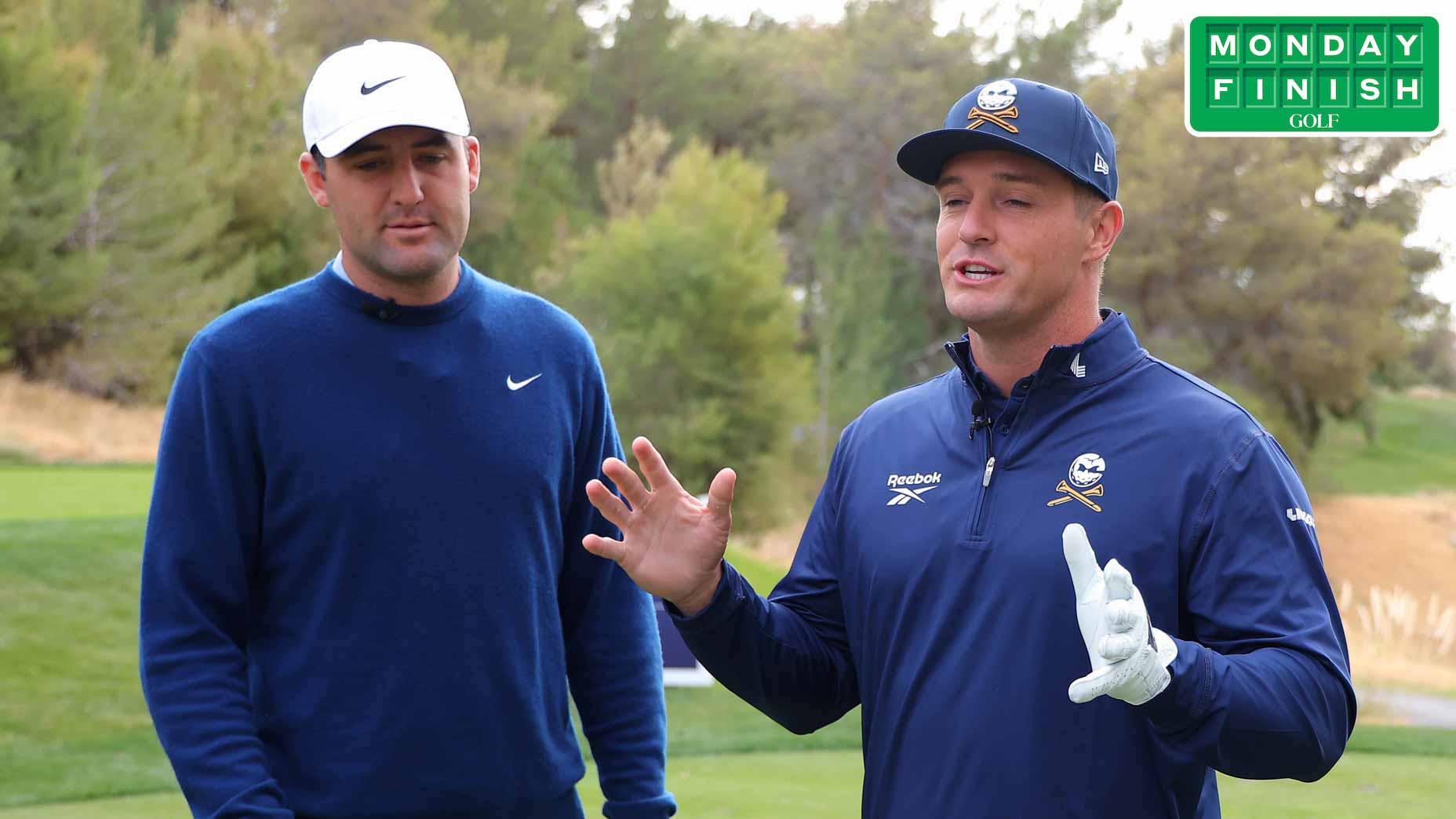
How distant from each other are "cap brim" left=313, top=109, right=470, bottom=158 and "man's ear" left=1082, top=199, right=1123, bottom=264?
107cm

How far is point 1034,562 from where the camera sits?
2234 mm

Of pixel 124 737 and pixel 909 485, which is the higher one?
pixel 909 485

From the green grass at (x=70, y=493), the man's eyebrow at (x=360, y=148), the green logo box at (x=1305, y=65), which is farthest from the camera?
the green logo box at (x=1305, y=65)

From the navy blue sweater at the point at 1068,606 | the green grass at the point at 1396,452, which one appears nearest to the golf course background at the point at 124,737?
the navy blue sweater at the point at 1068,606

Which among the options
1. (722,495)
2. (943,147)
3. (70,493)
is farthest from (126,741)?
(943,147)

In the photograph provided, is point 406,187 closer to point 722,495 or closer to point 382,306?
point 382,306

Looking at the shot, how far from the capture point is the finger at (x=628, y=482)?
2.46 m

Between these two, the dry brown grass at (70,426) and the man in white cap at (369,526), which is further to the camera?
the dry brown grass at (70,426)

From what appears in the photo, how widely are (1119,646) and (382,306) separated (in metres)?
1.33

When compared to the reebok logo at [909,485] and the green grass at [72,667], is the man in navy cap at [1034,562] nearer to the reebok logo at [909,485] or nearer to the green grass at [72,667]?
the reebok logo at [909,485]

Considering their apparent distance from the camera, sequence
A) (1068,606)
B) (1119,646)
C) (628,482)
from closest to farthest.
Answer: (1119,646) < (1068,606) < (628,482)

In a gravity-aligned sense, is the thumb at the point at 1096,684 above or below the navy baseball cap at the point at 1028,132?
below

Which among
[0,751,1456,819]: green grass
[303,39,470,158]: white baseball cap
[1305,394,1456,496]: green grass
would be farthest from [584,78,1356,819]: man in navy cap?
[1305,394,1456,496]: green grass

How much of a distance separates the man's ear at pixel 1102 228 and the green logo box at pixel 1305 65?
12.0 metres
